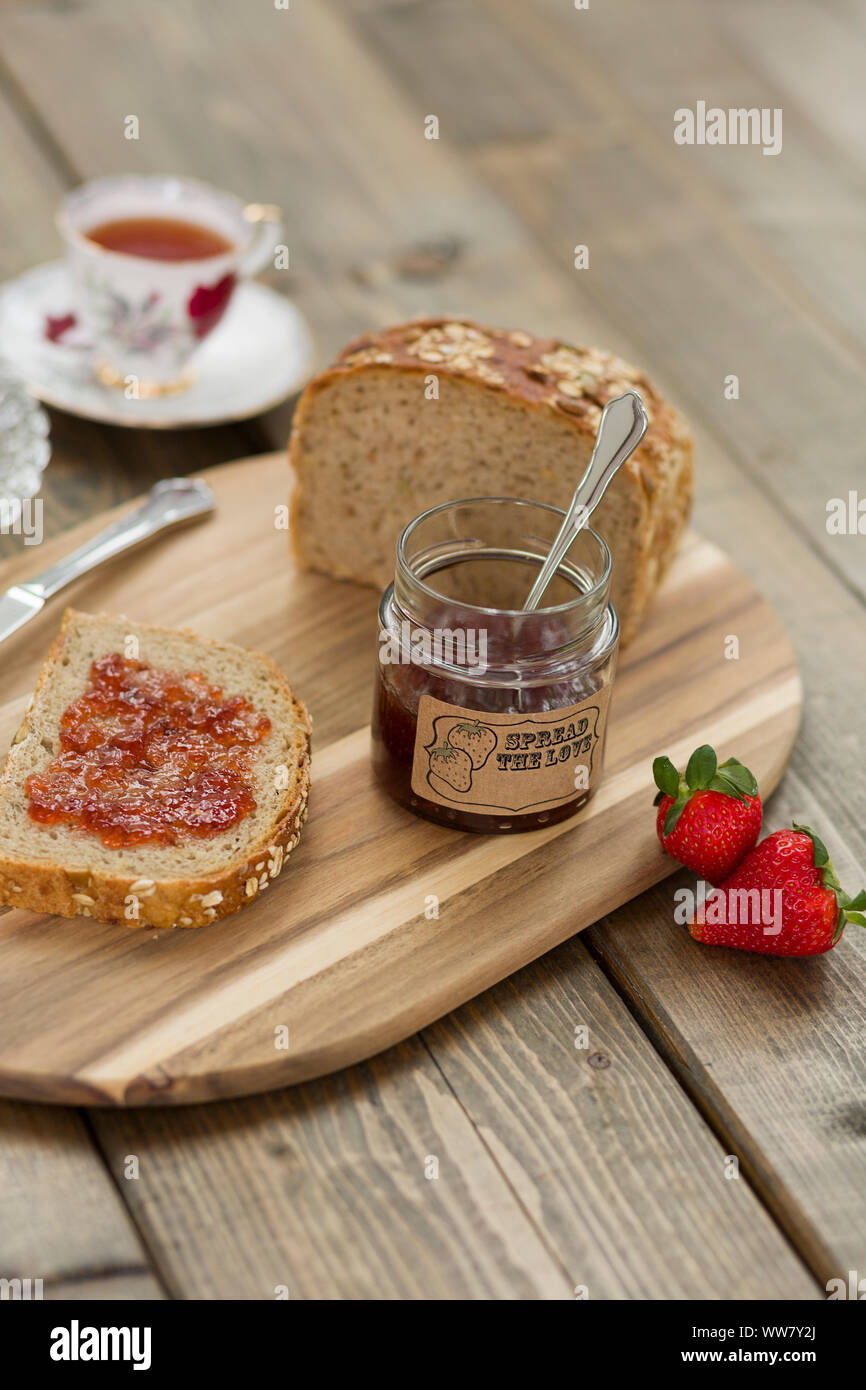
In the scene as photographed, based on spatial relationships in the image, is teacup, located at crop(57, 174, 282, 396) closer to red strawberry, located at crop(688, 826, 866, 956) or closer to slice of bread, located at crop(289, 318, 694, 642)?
slice of bread, located at crop(289, 318, 694, 642)

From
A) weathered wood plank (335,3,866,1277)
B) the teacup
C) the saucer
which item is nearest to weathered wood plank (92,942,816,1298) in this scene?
weathered wood plank (335,3,866,1277)

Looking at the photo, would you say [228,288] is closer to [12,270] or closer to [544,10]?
[12,270]

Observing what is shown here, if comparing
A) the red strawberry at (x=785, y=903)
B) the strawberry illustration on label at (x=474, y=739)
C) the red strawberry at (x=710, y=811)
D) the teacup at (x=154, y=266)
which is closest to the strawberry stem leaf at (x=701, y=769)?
the red strawberry at (x=710, y=811)

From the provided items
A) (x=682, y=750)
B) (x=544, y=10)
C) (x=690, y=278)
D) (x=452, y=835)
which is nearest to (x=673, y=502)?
(x=682, y=750)

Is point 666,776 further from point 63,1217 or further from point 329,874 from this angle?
point 63,1217

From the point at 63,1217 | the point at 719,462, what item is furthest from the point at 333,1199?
the point at 719,462
